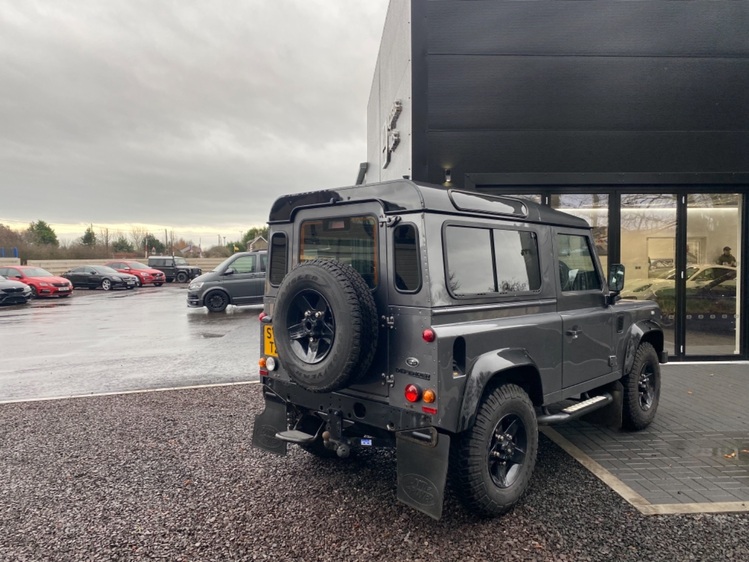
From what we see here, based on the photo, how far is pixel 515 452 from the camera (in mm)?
3311

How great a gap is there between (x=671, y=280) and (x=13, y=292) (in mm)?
21908

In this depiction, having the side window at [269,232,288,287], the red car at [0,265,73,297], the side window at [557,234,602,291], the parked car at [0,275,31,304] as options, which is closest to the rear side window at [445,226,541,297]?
the side window at [557,234,602,291]

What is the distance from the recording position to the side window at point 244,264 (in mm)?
15055

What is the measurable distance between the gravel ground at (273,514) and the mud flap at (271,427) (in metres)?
0.26

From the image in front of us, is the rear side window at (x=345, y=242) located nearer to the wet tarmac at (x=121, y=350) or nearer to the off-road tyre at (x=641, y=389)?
the off-road tyre at (x=641, y=389)

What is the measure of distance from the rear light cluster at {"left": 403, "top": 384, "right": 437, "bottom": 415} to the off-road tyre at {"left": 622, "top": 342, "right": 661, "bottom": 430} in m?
2.70

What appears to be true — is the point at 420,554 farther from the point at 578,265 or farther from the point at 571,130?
the point at 571,130

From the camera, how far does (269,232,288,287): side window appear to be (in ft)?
12.6

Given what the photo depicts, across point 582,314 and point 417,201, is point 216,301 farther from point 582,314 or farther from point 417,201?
point 417,201

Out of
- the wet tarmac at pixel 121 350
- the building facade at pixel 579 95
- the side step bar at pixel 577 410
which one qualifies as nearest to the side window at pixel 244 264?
the wet tarmac at pixel 121 350

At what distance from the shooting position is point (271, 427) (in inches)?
145

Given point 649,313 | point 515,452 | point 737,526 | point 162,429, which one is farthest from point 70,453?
point 649,313

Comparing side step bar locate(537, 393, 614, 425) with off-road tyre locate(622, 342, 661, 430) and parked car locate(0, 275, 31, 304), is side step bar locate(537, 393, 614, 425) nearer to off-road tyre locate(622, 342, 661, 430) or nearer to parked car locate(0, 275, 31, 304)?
off-road tyre locate(622, 342, 661, 430)

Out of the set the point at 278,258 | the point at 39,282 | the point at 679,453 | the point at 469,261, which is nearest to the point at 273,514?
the point at 278,258
